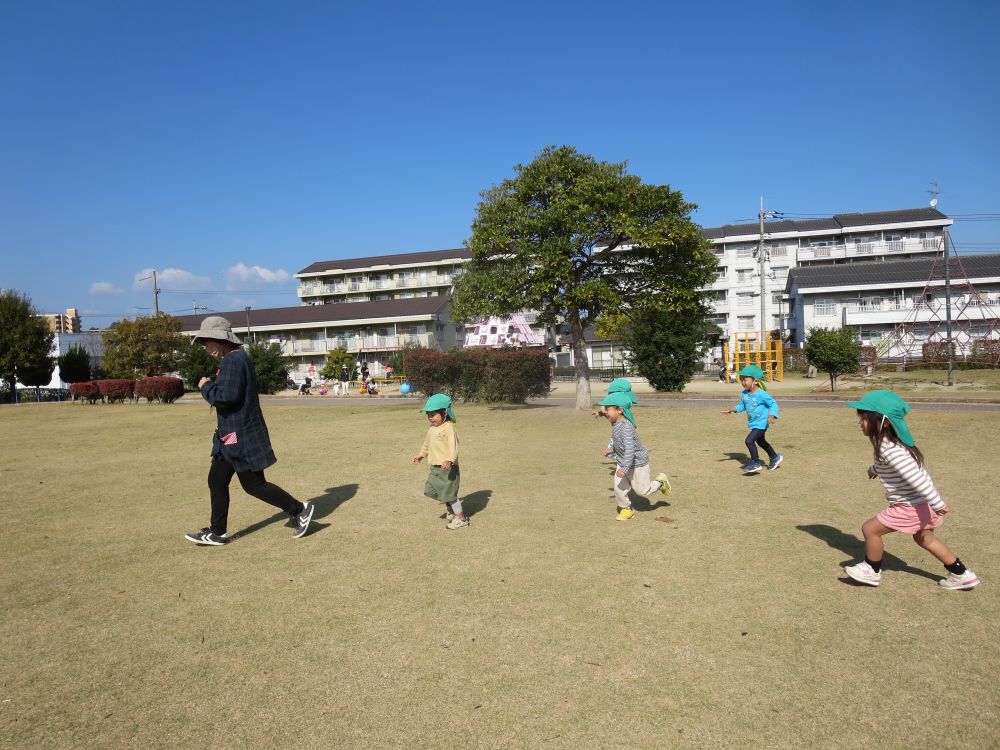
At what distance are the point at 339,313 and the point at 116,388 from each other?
26.1 metres

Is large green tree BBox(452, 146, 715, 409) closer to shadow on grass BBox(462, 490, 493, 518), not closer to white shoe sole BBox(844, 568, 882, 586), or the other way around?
shadow on grass BBox(462, 490, 493, 518)

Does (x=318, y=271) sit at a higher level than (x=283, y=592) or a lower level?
higher

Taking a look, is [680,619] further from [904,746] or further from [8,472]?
[8,472]

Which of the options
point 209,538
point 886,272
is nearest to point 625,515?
point 209,538

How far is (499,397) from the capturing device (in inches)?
875

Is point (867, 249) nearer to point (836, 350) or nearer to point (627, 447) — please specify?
point (836, 350)

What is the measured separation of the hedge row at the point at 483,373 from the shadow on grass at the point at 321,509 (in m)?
13.4

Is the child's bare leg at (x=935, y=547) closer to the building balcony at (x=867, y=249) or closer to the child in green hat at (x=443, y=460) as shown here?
the child in green hat at (x=443, y=460)

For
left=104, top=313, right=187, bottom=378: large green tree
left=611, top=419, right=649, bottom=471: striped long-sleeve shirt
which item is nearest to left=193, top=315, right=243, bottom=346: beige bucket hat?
left=611, top=419, right=649, bottom=471: striped long-sleeve shirt

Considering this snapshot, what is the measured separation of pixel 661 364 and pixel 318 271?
5450cm

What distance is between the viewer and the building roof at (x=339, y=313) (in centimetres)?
5494

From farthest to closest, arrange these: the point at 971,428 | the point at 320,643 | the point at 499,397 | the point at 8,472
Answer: the point at 499,397
the point at 971,428
the point at 8,472
the point at 320,643

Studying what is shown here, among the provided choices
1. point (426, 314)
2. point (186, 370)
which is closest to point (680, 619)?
point (186, 370)

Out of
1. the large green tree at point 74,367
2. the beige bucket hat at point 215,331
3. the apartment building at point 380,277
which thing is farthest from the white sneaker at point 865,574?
the apartment building at point 380,277
